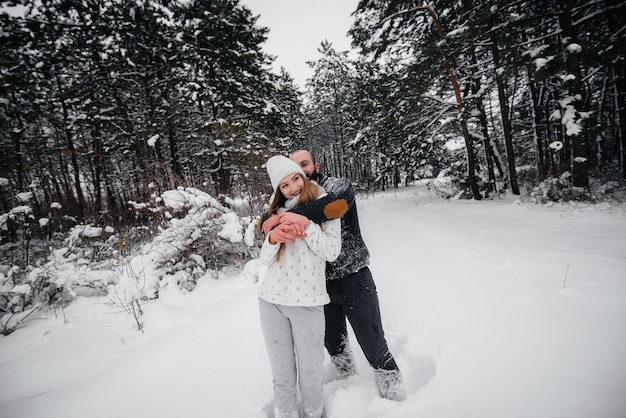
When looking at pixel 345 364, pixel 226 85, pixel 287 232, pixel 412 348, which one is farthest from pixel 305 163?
pixel 226 85

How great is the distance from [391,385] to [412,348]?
505mm

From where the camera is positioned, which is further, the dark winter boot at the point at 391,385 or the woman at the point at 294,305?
the dark winter boot at the point at 391,385

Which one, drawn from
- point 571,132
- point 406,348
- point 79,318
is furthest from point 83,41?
point 571,132

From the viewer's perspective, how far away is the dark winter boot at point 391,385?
1.78 m

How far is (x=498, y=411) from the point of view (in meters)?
1.50

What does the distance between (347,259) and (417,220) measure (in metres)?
6.37

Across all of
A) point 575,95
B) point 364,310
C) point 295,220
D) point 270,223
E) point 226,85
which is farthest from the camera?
point 226,85

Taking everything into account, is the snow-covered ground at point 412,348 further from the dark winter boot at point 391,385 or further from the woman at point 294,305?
the woman at point 294,305

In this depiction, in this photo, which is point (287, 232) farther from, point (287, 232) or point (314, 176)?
point (314, 176)

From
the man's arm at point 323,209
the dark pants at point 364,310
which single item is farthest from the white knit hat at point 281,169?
the dark pants at point 364,310

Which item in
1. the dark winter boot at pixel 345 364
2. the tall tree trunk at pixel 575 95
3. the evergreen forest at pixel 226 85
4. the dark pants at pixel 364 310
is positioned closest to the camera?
the dark pants at pixel 364 310

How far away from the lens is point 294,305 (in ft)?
5.04

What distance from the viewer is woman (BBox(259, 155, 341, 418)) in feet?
5.12

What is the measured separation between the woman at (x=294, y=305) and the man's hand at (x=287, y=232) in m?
0.11
